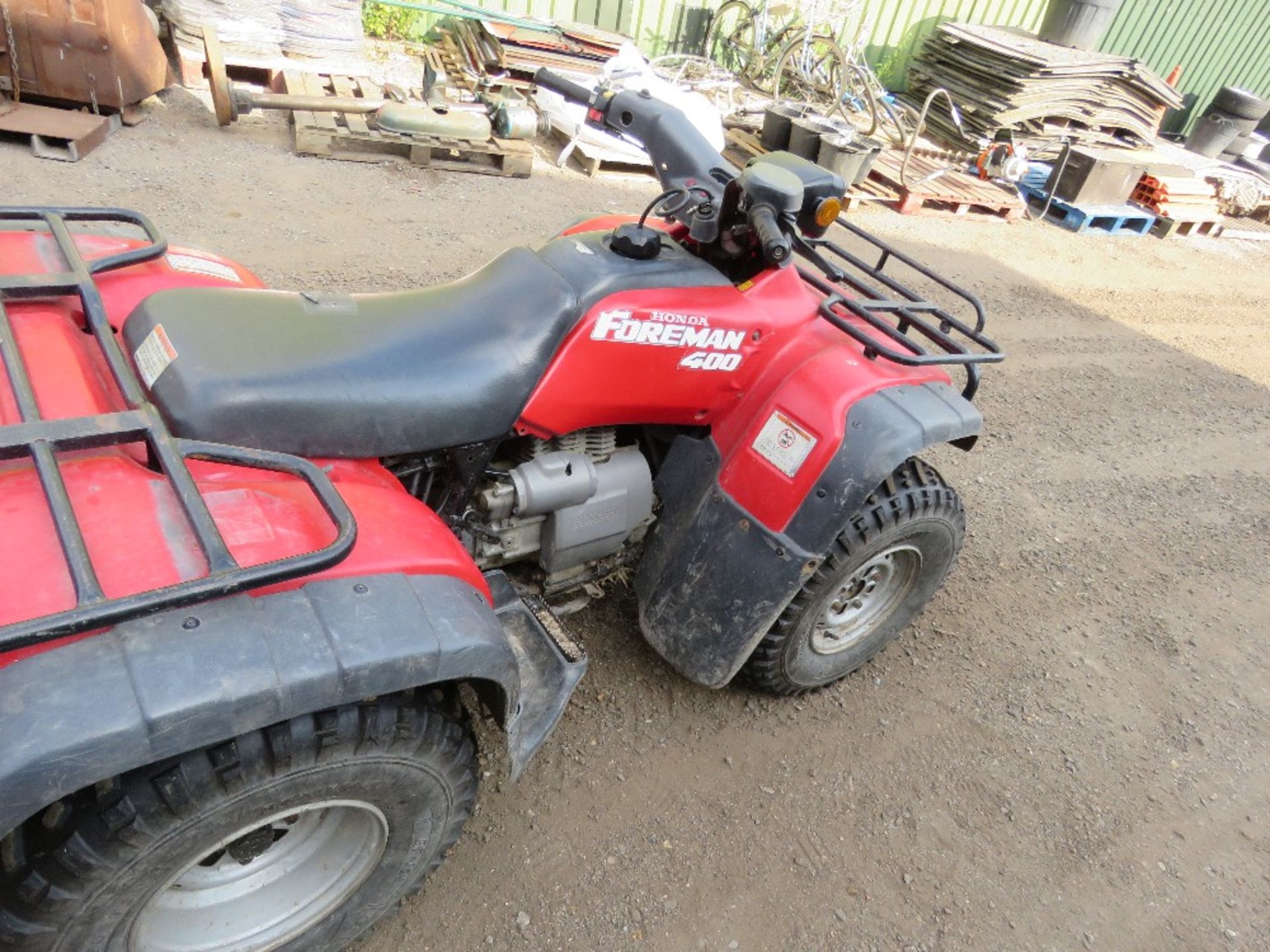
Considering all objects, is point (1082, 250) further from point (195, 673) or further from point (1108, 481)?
point (195, 673)

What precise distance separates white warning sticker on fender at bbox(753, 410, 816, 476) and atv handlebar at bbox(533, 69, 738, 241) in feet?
1.79

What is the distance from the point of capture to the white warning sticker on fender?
2357 millimetres

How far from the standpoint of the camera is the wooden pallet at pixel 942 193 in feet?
25.6

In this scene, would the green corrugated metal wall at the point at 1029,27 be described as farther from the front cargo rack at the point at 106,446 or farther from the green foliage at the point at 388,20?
the front cargo rack at the point at 106,446

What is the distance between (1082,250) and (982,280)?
1.97 m

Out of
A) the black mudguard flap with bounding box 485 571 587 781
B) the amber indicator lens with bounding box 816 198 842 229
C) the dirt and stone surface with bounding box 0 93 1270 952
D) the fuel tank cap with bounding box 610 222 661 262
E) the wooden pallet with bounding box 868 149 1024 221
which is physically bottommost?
the dirt and stone surface with bounding box 0 93 1270 952

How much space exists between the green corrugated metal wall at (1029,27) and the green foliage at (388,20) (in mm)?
834

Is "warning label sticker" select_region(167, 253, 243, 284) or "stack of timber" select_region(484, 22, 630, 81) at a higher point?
"warning label sticker" select_region(167, 253, 243, 284)

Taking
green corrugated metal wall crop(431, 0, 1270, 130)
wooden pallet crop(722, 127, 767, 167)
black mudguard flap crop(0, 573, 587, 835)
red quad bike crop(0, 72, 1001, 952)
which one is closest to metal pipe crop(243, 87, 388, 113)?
wooden pallet crop(722, 127, 767, 167)

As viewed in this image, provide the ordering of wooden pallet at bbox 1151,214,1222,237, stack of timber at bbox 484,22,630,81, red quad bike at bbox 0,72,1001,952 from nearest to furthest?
red quad bike at bbox 0,72,1001,952 → stack of timber at bbox 484,22,630,81 → wooden pallet at bbox 1151,214,1222,237

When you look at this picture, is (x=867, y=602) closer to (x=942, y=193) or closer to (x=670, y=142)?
(x=670, y=142)

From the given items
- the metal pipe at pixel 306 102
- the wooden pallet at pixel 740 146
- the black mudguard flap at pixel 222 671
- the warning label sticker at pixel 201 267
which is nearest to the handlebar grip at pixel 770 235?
the black mudguard flap at pixel 222 671

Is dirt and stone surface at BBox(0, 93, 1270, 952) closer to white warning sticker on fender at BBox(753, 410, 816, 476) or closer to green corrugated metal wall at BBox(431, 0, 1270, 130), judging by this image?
white warning sticker on fender at BBox(753, 410, 816, 476)

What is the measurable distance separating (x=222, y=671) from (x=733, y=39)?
34.2 feet
